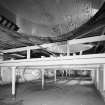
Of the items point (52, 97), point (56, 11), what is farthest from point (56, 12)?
point (52, 97)

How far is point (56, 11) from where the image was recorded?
105 centimetres

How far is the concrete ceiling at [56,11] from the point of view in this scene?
95cm

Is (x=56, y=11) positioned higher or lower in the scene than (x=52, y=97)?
higher

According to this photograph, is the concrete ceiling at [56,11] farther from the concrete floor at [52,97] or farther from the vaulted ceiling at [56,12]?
the concrete floor at [52,97]

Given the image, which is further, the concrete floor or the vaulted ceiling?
the concrete floor

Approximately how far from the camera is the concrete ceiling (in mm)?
952

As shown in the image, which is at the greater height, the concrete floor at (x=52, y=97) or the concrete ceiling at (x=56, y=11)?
the concrete ceiling at (x=56, y=11)

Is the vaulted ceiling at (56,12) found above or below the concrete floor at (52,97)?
above

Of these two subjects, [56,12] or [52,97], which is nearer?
[56,12]

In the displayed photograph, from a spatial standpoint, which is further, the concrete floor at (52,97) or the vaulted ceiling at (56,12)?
the concrete floor at (52,97)

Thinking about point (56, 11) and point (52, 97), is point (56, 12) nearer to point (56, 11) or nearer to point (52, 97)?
point (56, 11)

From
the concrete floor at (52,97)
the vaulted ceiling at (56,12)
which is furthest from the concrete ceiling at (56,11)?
the concrete floor at (52,97)

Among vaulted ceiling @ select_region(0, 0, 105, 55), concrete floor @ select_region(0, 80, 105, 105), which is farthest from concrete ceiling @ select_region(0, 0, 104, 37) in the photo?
concrete floor @ select_region(0, 80, 105, 105)

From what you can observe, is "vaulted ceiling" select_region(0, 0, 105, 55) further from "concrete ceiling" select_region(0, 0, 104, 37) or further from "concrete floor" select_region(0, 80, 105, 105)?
"concrete floor" select_region(0, 80, 105, 105)
